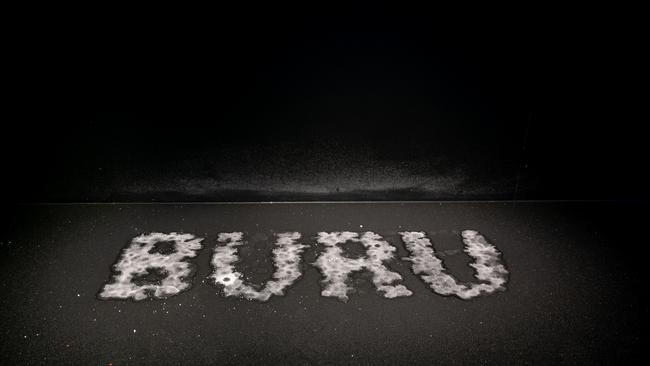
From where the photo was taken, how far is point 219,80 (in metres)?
2.04

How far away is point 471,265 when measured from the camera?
1.69 m

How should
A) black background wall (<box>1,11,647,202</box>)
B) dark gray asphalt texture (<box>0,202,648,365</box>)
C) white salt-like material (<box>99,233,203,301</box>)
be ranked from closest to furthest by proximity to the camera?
1. dark gray asphalt texture (<box>0,202,648,365</box>)
2. white salt-like material (<box>99,233,203,301</box>)
3. black background wall (<box>1,11,647,202</box>)

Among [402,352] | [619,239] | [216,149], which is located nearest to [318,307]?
[402,352]

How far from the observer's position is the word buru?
4.92ft

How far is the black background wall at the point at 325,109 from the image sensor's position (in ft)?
6.53

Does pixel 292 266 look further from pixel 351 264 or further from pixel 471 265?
pixel 471 265

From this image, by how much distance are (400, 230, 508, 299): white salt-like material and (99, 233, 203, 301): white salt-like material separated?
3.15ft

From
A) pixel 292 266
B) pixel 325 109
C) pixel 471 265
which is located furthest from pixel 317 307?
pixel 325 109

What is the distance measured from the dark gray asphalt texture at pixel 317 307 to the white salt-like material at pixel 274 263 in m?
0.04

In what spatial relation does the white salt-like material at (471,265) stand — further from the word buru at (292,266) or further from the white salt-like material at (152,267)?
the white salt-like material at (152,267)

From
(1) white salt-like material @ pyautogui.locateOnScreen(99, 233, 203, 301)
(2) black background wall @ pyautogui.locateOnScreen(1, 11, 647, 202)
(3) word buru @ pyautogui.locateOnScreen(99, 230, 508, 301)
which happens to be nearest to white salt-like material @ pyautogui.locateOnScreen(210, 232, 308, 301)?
(3) word buru @ pyautogui.locateOnScreen(99, 230, 508, 301)

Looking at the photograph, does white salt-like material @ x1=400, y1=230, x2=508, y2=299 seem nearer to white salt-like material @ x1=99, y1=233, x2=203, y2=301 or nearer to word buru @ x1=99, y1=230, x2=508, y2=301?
word buru @ x1=99, y1=230, x2=508, y2=301

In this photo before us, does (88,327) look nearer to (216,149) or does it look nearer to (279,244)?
(279,244)

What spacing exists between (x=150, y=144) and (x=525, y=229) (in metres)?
2.03
